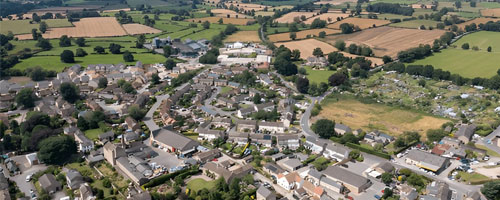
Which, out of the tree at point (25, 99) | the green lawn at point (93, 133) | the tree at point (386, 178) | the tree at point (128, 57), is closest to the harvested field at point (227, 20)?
the tree at point (128, 57)

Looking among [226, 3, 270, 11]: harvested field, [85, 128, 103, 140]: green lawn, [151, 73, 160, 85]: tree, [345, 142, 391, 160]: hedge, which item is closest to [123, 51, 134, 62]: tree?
[151, 73, 160, 85]: tree

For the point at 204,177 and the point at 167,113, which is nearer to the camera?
the point at 204,177

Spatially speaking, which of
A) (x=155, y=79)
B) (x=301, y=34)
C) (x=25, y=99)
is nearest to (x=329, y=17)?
(x=301, y=34)

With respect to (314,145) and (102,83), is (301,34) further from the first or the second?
(314,145)

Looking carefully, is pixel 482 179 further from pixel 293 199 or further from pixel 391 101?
pixel 391 101

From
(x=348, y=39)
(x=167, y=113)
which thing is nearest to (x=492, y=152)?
(x=167, y=113)

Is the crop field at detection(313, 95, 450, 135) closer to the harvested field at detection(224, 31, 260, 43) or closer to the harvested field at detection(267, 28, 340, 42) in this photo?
the harvested field at detection(267, 28, 340, 42)

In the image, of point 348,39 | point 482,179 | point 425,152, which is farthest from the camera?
point 348,39
